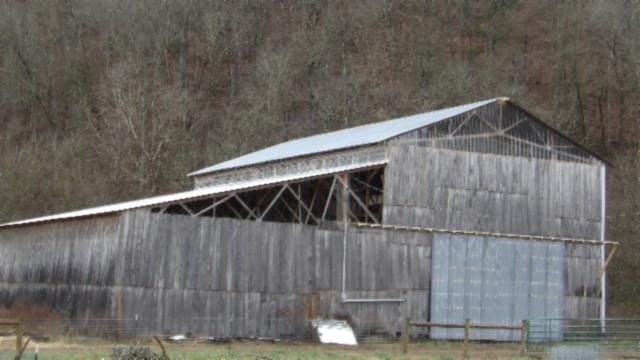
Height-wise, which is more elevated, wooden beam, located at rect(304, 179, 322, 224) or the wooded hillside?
the wooded hillside

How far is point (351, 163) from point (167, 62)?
141ft

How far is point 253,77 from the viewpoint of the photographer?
7819 cm

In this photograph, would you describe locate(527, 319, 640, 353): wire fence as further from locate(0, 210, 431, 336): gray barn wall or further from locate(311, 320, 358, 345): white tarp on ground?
locate(311, 320, 358, 345): white tarp on ground

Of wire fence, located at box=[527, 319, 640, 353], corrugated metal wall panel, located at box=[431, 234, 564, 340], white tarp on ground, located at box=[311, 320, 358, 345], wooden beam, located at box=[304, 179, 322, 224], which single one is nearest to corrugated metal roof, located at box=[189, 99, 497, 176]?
wooden beam, located at box=[304, 179, 322, 224]

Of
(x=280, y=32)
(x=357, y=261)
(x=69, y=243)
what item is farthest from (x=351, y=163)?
(x=280, y=32)

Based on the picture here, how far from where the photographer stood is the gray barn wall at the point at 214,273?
1168 inches

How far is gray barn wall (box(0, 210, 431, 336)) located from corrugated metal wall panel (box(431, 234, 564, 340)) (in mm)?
701

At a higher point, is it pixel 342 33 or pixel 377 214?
pixel 342 33

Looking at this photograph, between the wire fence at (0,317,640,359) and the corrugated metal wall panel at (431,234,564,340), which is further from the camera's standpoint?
the corrugated metal wall panel at (431,234,564,340)

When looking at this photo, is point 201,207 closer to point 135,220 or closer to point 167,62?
point 135,220

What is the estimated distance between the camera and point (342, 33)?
79.2 metres

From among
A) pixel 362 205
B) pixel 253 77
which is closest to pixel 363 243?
pixel 362 205

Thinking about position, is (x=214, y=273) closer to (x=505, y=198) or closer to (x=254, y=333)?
(x=254, y=333)

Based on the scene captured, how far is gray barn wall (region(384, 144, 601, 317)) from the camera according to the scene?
34.0 m
